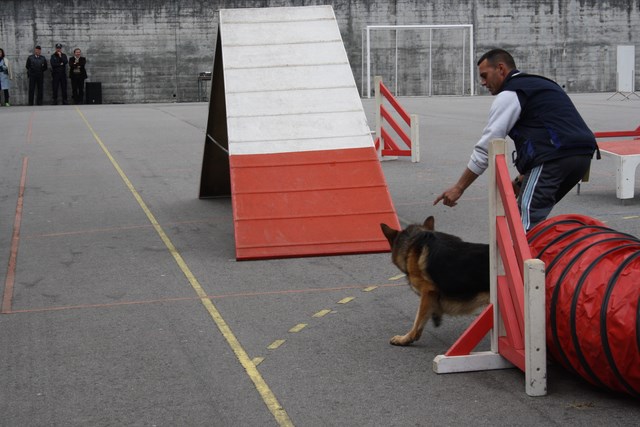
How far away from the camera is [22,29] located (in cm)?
4094

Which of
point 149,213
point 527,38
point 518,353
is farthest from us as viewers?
point 527,38

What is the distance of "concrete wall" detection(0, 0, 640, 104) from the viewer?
41.2 meters

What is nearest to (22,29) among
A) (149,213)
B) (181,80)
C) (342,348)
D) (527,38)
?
(181,80)

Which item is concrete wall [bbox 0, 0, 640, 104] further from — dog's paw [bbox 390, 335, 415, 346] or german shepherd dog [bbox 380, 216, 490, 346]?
german shepherd dog [bbox 380, 216, 490, 346]

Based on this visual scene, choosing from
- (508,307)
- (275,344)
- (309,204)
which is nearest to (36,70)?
(309,204)

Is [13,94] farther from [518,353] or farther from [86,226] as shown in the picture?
[518,353]

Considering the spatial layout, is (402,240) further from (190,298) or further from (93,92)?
(93,92)

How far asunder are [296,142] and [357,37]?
33.1m

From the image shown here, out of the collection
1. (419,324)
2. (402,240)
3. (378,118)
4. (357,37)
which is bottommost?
(419,324)

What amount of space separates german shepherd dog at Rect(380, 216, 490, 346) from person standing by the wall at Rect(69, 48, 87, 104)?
3567cm

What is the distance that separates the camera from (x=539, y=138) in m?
6.56

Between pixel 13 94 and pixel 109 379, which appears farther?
pixel 13 94

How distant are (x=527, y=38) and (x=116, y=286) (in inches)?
1498

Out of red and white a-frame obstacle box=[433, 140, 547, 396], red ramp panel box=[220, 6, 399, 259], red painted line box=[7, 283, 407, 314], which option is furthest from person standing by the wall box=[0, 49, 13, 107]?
red and white a-frame obstacle box=[433, 140, 547, 396]
